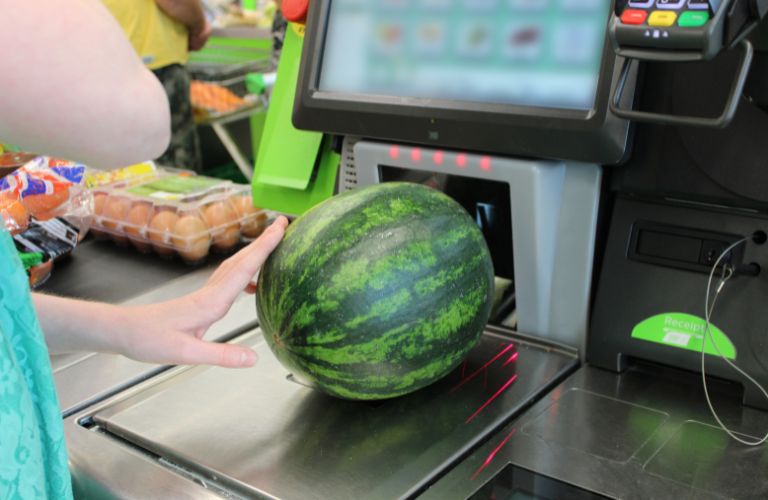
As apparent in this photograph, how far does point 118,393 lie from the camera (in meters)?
1.03

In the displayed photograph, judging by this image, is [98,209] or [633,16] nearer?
[633,16]

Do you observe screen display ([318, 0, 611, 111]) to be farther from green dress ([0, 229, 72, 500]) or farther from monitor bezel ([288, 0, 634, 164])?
green dress ([0, 229, 72, 500])

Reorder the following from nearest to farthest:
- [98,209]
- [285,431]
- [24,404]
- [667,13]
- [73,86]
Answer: [73,86]
[24,404]
[667,13]
[285,431]
[98,209]

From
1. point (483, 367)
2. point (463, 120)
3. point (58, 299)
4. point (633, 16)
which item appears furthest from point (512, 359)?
point (58, 299)

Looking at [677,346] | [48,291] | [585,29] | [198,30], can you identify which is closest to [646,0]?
[585,29]

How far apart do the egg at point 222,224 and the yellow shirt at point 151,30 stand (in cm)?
192

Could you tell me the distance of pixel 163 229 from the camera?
1424mm

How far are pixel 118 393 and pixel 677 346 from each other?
2.32 feet

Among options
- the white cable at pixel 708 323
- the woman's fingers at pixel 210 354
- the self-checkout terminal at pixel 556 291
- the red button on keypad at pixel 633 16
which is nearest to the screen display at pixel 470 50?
the self-checkout terminal at pixel 556 291

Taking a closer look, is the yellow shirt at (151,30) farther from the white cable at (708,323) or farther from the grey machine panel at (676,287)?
the white cable at (708,323)

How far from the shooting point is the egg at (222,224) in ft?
4.75

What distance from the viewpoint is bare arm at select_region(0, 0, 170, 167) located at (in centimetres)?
54

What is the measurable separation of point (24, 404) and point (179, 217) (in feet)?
2.59

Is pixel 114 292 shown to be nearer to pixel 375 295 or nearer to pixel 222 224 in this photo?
pixel 222 224
